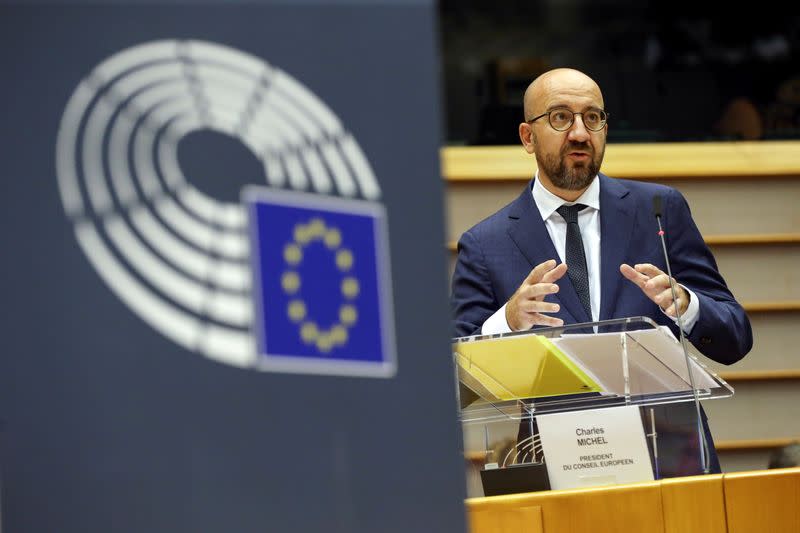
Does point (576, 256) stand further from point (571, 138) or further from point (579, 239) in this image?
point (571, 138)

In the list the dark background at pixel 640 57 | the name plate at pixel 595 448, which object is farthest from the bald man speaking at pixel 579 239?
the dark background at pixel 640 57

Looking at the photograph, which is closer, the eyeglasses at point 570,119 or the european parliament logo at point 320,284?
the european parliament logo at point 320,284

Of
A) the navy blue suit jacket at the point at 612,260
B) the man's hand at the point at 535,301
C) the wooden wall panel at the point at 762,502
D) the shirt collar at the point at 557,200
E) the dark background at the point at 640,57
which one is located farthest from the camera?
the dark background at the point at 640,57

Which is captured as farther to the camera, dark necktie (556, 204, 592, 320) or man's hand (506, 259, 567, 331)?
dark necktie (556, 204, 592, 320)

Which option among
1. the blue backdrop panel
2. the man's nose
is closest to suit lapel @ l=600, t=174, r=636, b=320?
the man's nose

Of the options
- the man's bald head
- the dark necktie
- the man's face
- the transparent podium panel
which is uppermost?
the man's bald head

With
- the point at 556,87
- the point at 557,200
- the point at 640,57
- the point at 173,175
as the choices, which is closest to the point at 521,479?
the point at 557,200

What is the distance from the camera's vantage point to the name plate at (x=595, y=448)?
1944 mm

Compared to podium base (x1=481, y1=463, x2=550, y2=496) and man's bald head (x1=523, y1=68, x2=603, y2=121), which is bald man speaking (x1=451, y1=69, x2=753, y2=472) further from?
podium base (x1=481, y1=463, x2=550, y2=496)

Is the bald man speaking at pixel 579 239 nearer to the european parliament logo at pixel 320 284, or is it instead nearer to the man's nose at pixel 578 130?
the man's nose at pixel 578 130

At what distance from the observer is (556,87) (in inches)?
100

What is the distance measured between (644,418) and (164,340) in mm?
1151

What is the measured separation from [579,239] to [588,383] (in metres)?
0.57

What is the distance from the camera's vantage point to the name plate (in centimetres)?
194
